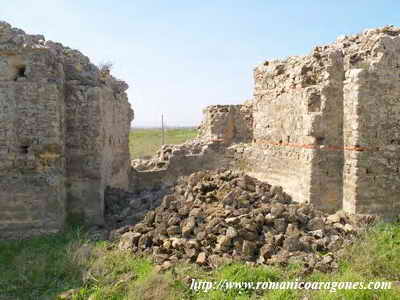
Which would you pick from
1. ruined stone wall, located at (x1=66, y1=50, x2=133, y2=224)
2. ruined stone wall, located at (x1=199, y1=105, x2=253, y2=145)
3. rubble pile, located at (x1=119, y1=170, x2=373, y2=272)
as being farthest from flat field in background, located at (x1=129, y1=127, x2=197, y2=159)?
rubble pile, located at (x1=119, y1=170, x2=373, y2=272)

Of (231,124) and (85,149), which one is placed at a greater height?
(231,124)

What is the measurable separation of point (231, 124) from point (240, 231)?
217 inches

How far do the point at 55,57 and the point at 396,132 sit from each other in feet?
18.9

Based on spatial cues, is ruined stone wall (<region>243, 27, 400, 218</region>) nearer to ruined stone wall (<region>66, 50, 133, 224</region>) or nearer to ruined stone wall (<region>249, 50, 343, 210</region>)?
→ ruined stone wall (<region>249, 50, 343, 210</region>)

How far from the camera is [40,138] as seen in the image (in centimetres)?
651

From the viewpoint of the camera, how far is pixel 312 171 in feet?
21.6

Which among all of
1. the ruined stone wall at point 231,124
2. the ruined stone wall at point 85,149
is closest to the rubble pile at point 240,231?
the ruined stone wall at point 85,149

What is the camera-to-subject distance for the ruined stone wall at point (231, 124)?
35.2 feet

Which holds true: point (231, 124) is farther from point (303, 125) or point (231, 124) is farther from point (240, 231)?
point (240, 231)

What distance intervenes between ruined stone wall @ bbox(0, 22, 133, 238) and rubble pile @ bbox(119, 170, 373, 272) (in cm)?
131

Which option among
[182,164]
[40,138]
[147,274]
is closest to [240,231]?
[147,274]

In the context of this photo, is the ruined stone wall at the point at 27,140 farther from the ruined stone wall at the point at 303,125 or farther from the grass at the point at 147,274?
the ruined stone wall at the point at 303,125

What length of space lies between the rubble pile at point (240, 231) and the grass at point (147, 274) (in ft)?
0.71

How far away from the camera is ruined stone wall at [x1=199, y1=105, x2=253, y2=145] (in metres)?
10.7
